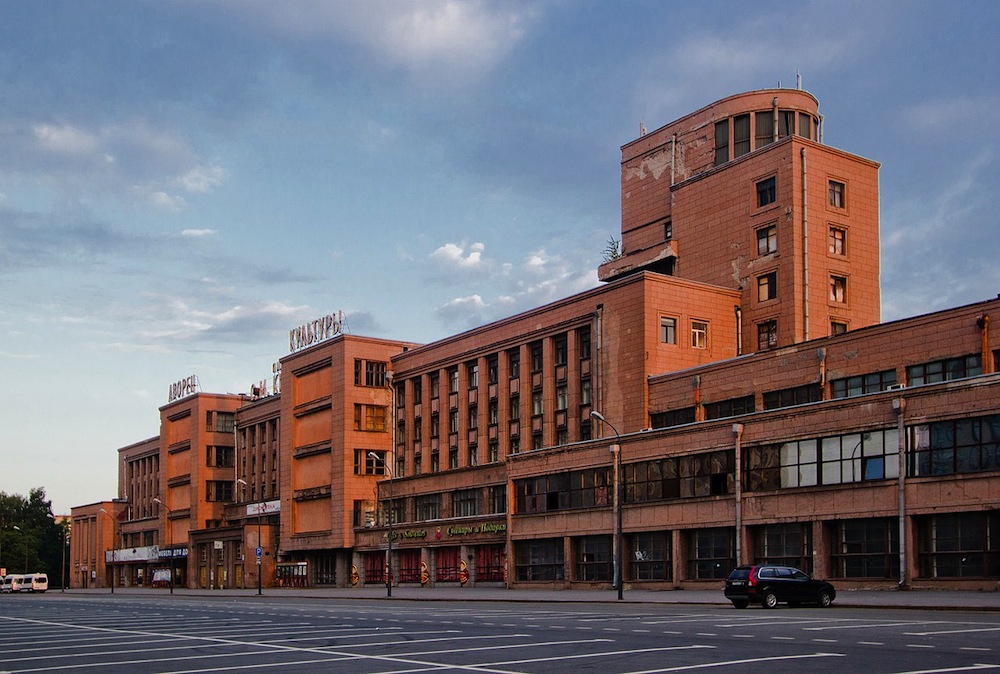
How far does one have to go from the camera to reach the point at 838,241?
7394 centimetres

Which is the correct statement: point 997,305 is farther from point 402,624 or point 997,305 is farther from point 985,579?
point 402,624

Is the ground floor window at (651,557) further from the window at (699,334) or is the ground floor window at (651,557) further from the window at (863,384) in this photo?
the window at (699,334)

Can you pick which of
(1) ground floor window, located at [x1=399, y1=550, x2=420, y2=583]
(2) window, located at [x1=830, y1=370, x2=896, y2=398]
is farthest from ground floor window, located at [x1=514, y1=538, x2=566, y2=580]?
(2) window, located at [x1=830, y1=370, x2=896, y2=398]

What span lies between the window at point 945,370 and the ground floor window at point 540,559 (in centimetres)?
2390

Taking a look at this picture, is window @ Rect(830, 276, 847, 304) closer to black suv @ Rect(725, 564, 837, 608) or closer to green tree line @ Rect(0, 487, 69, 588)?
black suv @ Rect(725, 564, 837, 608)

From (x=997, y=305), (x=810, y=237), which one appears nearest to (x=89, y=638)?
(x=997, y=305)

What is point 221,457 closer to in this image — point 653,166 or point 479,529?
point 479,529

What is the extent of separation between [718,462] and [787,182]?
22.7 m

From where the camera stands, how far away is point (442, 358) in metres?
91.4

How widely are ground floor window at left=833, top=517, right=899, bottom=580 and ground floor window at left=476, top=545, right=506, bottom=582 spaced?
101 ft

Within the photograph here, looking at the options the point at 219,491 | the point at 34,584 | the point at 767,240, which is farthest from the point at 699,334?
the point at 34,584

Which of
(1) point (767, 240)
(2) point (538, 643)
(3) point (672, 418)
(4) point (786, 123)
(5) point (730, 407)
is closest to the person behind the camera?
(2) point (538, 643)

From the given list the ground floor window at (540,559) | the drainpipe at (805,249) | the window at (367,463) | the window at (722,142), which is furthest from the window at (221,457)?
the drainpipe at (805,249)

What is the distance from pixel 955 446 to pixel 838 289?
29.2 metres
